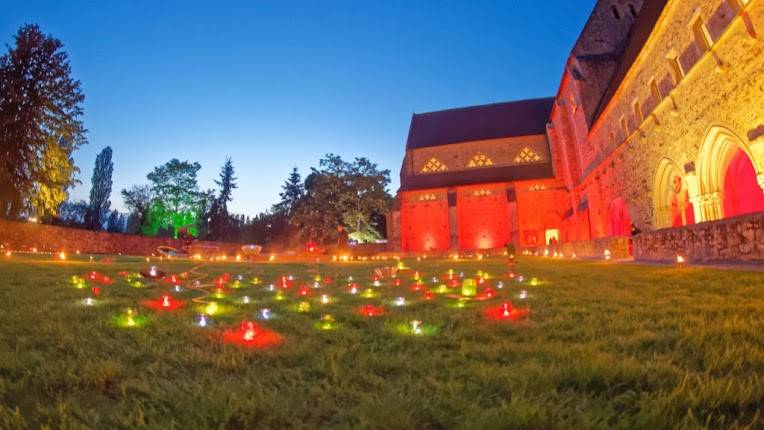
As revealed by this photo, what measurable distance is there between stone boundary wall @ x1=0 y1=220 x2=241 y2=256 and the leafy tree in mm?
12863

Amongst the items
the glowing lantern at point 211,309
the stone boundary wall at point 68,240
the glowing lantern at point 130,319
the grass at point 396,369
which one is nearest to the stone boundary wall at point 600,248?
the grass at point 396,369

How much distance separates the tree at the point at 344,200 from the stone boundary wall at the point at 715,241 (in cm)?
2742

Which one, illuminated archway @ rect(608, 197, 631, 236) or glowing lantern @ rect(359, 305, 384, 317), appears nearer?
glowing lantern @ rect(359, 305, 384, 317)

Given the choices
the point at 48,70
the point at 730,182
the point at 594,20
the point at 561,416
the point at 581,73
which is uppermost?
the point at 594,20

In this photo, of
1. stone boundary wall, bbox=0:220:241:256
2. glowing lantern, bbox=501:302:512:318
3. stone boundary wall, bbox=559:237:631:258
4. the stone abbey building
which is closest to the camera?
glowing lantern, bbox=501:302:512:318

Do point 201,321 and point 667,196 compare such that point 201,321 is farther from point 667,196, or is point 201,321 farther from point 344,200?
point 344,200

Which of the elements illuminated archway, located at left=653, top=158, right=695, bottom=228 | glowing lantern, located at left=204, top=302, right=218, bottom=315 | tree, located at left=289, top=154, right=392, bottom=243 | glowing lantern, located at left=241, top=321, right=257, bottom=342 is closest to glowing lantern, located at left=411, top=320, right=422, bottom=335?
glowing lantern, located at left=241, top=321, right=257, bottom=342

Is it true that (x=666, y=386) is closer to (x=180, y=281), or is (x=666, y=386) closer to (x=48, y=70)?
(x=180, y=281)

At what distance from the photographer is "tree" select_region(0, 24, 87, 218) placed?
2028 cm

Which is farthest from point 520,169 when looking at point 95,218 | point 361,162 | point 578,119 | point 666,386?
point 95,218

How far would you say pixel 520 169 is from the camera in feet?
133

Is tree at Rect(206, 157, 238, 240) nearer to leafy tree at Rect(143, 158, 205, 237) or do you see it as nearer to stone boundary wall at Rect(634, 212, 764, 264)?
leafy tree at Rect(143, 158, 205, 237)

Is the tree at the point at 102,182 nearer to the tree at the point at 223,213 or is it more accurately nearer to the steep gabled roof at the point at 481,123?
the tree at the point at 223,213

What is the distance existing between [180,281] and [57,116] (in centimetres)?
2096
